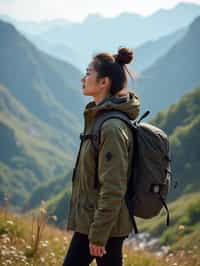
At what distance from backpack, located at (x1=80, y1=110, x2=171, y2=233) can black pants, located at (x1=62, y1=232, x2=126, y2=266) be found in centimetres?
24

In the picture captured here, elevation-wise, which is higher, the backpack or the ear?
the ear

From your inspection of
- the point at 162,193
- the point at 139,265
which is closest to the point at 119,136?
the point at 162,193

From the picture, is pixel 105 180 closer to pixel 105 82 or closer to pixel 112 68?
pixel 105 82

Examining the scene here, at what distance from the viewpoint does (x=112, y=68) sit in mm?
4852

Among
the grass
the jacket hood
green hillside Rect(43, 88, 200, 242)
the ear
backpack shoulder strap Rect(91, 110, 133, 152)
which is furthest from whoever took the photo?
green hillside Rect(43, 88, 200, 242)

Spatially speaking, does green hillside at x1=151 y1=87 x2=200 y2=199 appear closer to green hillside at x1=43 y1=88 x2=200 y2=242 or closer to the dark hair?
green hillside at x1=43 y1=88 x2=200 y2=242

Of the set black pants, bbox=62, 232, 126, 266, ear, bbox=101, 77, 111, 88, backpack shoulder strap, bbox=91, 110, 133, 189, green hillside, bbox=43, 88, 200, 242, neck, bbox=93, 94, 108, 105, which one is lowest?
black pants, bbox=62, 232, 126, 266

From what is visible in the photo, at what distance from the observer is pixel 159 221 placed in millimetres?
105062

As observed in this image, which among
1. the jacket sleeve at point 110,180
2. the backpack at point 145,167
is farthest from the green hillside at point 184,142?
the jacket sleeve at point 110,180

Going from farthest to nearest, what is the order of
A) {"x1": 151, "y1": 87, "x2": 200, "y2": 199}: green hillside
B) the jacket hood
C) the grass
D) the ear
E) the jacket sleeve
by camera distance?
1. {"x1": 151, "y1": 87, "x2": 200, "y2": 199}: green hillside
2. the grass
3. the ear
4. the jacket hood
5. the jacket sleeve

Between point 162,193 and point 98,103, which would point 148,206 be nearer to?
point 162,193

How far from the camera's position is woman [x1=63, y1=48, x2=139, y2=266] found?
431cm

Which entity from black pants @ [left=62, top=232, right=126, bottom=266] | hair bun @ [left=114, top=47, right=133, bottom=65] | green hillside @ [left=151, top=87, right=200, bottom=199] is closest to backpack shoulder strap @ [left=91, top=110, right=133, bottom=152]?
hair bun @ [left=114, top=47, right=133, bottom=65]

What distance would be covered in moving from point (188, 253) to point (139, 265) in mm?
1411
